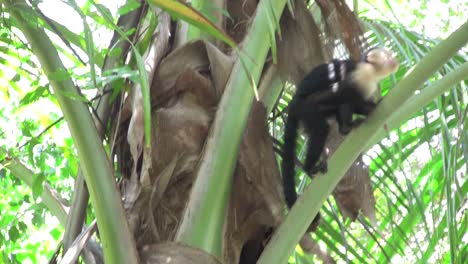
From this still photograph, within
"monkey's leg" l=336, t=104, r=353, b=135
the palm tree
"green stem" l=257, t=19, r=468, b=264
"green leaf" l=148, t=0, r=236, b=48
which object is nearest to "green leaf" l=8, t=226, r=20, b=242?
the palm tree

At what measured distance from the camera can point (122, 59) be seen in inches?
63.9

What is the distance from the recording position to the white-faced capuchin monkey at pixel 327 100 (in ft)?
6.17

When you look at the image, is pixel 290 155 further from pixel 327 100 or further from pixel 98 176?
pixel 98 176

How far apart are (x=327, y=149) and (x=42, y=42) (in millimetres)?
916

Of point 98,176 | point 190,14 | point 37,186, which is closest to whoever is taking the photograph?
point 190,14

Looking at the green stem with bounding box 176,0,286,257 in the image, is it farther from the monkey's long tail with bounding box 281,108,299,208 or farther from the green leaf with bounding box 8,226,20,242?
the green leaf with bounding box 8,226,20,242

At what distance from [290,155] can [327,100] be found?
199 millimetres

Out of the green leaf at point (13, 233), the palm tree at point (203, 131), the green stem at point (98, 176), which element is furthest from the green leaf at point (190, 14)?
the green leaf at point (13, 233)

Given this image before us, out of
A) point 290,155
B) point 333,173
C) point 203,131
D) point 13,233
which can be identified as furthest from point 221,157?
point 13,233

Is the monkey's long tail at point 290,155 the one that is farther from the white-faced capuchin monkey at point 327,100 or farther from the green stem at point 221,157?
the green stem at point 221,157

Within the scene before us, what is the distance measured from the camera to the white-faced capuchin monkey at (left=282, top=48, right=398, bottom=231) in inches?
74.0

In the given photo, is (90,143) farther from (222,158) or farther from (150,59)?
(150,59)

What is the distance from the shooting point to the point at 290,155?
6.36ft

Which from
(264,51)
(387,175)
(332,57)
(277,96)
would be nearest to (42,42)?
(264,51)
